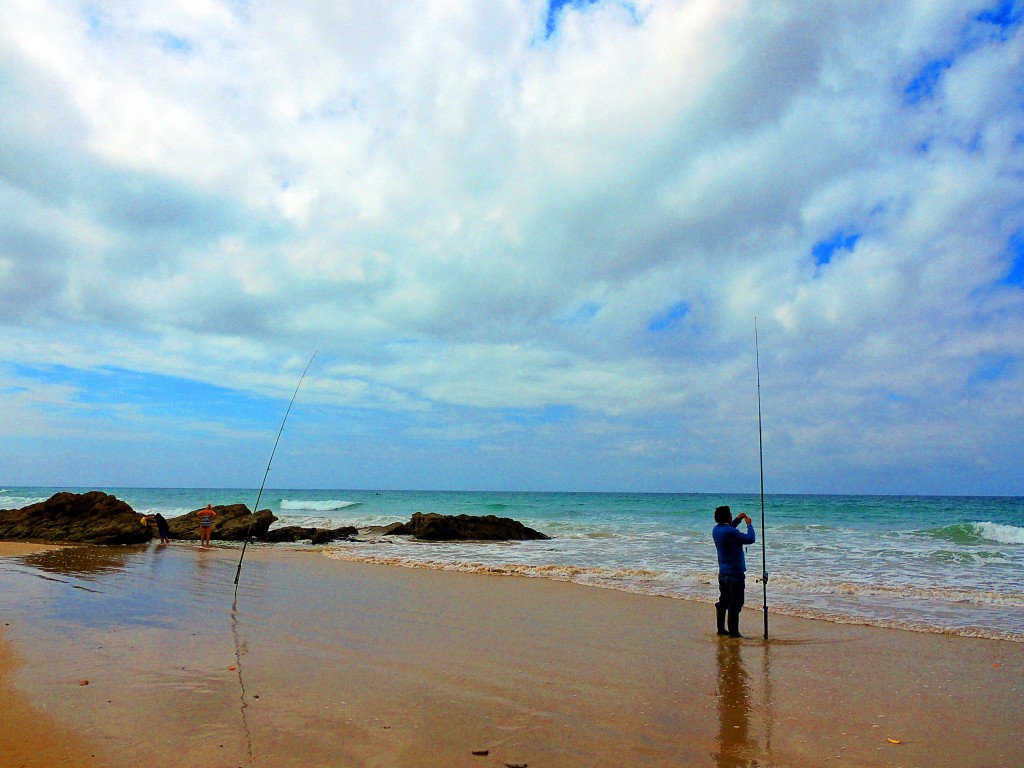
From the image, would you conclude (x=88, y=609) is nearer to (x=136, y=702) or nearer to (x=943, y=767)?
(x=136, y=702)

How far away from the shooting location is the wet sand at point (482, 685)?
4.12m

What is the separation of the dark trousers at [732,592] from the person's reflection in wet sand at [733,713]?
80 cm

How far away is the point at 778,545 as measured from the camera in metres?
22.7

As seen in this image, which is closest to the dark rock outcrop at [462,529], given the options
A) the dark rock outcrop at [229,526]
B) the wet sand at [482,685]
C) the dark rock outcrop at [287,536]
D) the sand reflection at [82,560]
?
the dark rock outcrop at [287,536]

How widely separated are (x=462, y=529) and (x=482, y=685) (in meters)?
21.4

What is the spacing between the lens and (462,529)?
26.6 meters

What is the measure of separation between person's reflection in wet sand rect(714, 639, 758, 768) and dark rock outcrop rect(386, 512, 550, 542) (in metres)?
19.7

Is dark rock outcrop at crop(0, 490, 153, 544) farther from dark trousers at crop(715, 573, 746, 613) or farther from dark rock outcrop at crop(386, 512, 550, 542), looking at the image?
dark trousers at crop(715, 573, 746, 613)

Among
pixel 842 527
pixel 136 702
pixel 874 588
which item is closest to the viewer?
pixel 136 702

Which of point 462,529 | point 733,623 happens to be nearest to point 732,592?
point 733,623

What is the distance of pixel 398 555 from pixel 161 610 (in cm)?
1065

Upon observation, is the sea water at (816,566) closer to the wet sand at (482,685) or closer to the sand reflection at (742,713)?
the wet sand at (482,685)

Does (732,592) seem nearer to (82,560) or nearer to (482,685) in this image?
(482,685)

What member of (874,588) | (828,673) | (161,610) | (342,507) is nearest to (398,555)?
(161,610)
